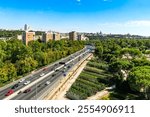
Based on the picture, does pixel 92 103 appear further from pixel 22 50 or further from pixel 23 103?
pixel 22 50

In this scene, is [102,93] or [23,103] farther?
[102,93]

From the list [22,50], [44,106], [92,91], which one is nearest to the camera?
[44,106]

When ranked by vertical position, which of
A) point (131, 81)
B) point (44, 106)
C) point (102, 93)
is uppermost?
point (44, 106)

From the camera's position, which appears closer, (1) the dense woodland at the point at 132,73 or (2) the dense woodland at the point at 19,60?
(1) the dense woodland at the point at 132,73

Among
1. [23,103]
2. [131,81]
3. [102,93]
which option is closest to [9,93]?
[102,93]

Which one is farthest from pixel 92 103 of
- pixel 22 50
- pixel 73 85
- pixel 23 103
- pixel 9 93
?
pixel 22 50

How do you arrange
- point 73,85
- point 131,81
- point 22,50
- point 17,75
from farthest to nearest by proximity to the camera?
point 22,50, point 17,75, point 73,85, point 131,81

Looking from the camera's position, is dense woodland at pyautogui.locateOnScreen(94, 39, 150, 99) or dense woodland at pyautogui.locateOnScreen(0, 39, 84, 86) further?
dense woodland at pyautogui.locateOnScreen(0, 39, 84, 86)

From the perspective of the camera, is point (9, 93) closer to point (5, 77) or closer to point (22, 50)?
point (5, 77)

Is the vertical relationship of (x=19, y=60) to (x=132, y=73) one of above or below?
below

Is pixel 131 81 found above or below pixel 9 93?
above

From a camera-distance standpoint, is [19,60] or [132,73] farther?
[19,60]
